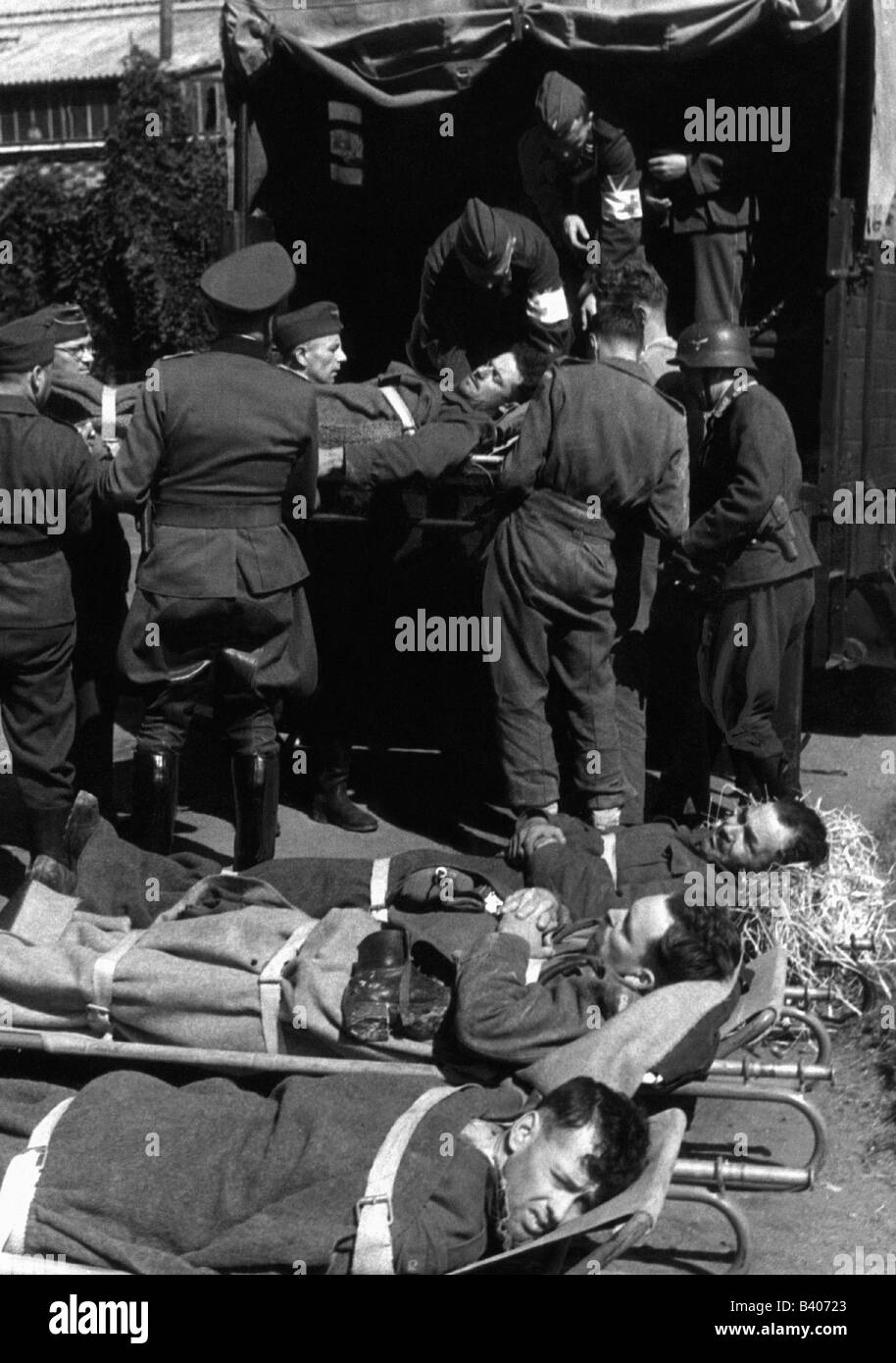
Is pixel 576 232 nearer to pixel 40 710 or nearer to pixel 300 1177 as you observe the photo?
pixel 40 710

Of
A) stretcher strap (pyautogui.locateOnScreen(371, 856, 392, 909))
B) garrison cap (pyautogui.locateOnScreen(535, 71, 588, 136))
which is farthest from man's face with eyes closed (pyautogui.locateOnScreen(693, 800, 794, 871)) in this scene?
garrison cap (pyautogui.locateOnScreen(535, 71, 588, 136))

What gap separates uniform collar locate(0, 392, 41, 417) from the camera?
216 inches

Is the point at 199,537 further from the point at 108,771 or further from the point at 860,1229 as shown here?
the point at 860,1229

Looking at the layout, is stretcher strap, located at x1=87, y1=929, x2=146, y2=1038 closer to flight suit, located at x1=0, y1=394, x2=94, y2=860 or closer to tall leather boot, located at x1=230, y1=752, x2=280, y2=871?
tall leather boot, located at x1=230, y1=752, x2=280, y2=871

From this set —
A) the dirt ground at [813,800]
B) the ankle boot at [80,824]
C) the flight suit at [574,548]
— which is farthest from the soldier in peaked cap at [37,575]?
the flight suit at [574,548]

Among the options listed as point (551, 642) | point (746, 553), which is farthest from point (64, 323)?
point (746, 553)

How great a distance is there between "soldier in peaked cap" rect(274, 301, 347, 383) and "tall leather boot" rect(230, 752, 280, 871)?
134cm

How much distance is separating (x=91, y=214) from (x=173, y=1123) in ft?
74.4

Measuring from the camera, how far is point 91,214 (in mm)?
24672

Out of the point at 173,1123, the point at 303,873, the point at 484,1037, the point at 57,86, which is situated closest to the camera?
the point at 173,1123

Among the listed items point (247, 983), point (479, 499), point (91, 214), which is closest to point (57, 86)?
point (91, 214)

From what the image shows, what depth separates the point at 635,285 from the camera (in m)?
6.83

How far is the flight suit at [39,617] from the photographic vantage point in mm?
5496

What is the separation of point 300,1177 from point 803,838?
1958 millimetres
